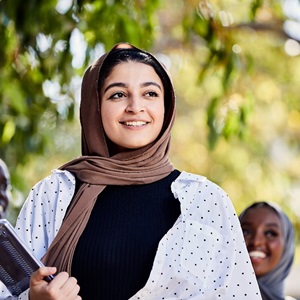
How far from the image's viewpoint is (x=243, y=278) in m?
3.33

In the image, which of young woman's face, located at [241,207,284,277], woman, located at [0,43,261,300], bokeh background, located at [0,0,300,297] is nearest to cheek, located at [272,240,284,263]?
young woman's face, located at [241,207,284,277]

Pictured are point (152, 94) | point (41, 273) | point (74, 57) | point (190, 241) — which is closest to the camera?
point (41, 273)

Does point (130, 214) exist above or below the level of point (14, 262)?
above

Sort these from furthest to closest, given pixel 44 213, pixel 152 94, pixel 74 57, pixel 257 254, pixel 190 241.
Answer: pixel 74 57 → pixel 257 254 → pixel 152 94 → pixel 44 213 → pixel 190 241

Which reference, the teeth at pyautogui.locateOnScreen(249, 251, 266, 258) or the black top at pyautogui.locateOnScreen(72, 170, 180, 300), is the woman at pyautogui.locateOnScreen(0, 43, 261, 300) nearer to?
the black top at pyautogui.locateOnScreen(72, 170, 180, 300)

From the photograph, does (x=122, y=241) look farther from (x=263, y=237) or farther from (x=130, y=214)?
(x=263, y=237)

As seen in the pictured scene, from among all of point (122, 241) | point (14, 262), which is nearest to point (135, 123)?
point (122, 241)

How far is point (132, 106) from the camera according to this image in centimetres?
350

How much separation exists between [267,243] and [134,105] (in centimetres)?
219

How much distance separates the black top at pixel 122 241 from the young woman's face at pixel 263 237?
80.3 inches

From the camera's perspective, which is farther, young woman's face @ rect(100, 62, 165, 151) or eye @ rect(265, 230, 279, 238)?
eye @ rect(265, 230, 279, 238)

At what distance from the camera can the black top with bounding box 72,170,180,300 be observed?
330 cm

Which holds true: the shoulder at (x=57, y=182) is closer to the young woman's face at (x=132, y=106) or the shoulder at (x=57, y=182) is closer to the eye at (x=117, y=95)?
the young woman's face at (x=132, y=106)

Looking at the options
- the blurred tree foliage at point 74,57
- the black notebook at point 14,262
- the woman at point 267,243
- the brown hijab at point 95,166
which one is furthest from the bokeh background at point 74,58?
the black notebook at point 14,262
